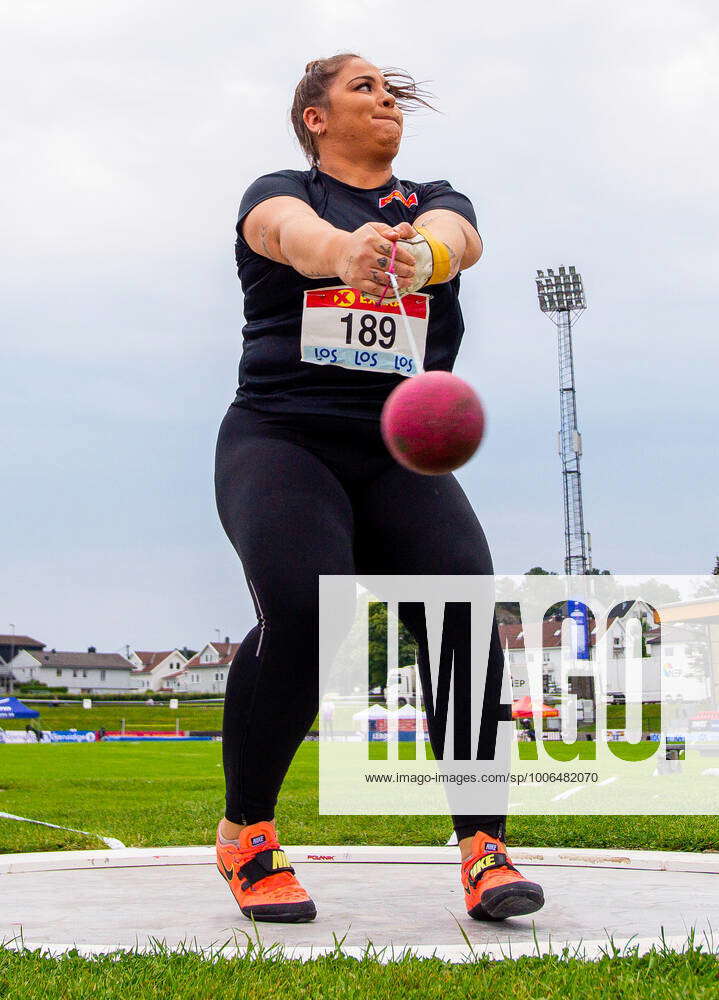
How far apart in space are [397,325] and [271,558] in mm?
779

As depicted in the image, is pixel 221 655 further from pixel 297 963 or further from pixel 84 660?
pixel 297 963

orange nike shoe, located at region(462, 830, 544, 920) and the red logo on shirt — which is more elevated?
the red logo on shirt

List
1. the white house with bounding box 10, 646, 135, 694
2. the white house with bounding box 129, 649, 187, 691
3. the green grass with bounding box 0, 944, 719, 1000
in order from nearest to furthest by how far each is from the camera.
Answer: the green grass with bounding box 0, 944, 719, 1000 < the white house with bounding box 10, 646, 135, 694 < the white house with bounding box 129, 649, 187, 691

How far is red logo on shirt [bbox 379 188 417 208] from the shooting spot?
10.7ft

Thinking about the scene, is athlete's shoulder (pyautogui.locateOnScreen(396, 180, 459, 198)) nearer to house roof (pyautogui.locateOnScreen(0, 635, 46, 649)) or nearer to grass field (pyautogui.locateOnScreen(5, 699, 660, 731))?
grass field (pyautogui.locateOnScreen(5, 699, 660, 731))

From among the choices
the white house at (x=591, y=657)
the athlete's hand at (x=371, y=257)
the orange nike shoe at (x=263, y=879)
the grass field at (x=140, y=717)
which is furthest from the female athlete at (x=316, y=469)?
the grass field at (x=140, y=717)

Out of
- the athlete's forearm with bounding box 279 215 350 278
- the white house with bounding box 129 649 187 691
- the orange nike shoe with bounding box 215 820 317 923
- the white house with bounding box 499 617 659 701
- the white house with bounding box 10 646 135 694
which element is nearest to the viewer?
the athlete's forearm with bounding box 279 215 350 278

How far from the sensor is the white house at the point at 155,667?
127750 millimetres

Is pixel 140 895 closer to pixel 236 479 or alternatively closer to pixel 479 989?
pixel 236 479

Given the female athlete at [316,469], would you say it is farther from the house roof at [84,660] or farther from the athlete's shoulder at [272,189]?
the house roof at [84,660]

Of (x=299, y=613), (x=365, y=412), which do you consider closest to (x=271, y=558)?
(x=299, y=613)

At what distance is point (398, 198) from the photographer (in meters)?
3.31

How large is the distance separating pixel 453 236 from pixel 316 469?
770mm

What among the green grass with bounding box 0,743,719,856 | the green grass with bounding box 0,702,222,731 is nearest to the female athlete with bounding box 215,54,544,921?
the green grass with bounding box 0,743,719,856
